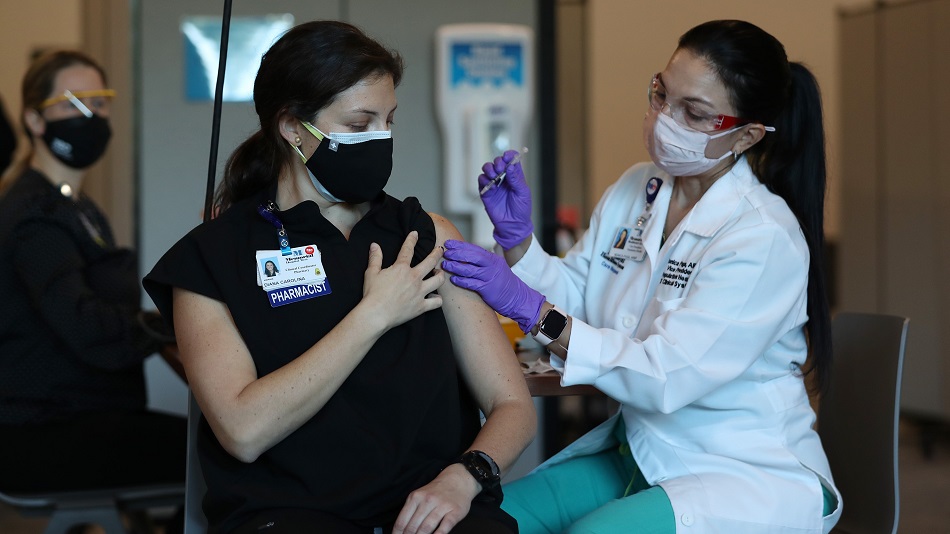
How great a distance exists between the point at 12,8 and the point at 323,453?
5.44m

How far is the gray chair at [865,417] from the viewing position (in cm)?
183

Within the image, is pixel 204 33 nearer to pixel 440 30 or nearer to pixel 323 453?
pixel 440 30

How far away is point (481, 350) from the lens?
1646 mm

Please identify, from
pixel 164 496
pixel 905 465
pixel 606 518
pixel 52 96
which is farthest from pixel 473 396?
pixel 905 465

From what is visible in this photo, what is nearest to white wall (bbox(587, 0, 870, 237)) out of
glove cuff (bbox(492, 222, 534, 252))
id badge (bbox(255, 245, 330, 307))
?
glove cuff (bbox(492, 222, 534, 252))

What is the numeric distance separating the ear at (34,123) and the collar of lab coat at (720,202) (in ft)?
5.90

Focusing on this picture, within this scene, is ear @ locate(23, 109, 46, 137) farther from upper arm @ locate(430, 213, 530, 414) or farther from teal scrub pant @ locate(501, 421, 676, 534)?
teal scrub pant @ locate(501, 421, 676, 534)

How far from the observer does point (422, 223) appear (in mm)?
1681

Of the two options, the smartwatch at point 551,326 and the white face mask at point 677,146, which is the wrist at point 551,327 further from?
the white face mask at point 677,146

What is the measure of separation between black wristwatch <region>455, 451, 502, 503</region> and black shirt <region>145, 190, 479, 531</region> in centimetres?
6

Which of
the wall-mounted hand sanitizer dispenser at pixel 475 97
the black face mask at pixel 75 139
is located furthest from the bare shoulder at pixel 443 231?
the wall-mounted hand sanitizer dispenser at pixel 475 97

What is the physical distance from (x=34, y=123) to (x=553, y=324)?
171cm

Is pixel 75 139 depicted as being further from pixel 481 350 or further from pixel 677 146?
pixel 677 146

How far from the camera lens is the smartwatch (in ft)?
5.50
